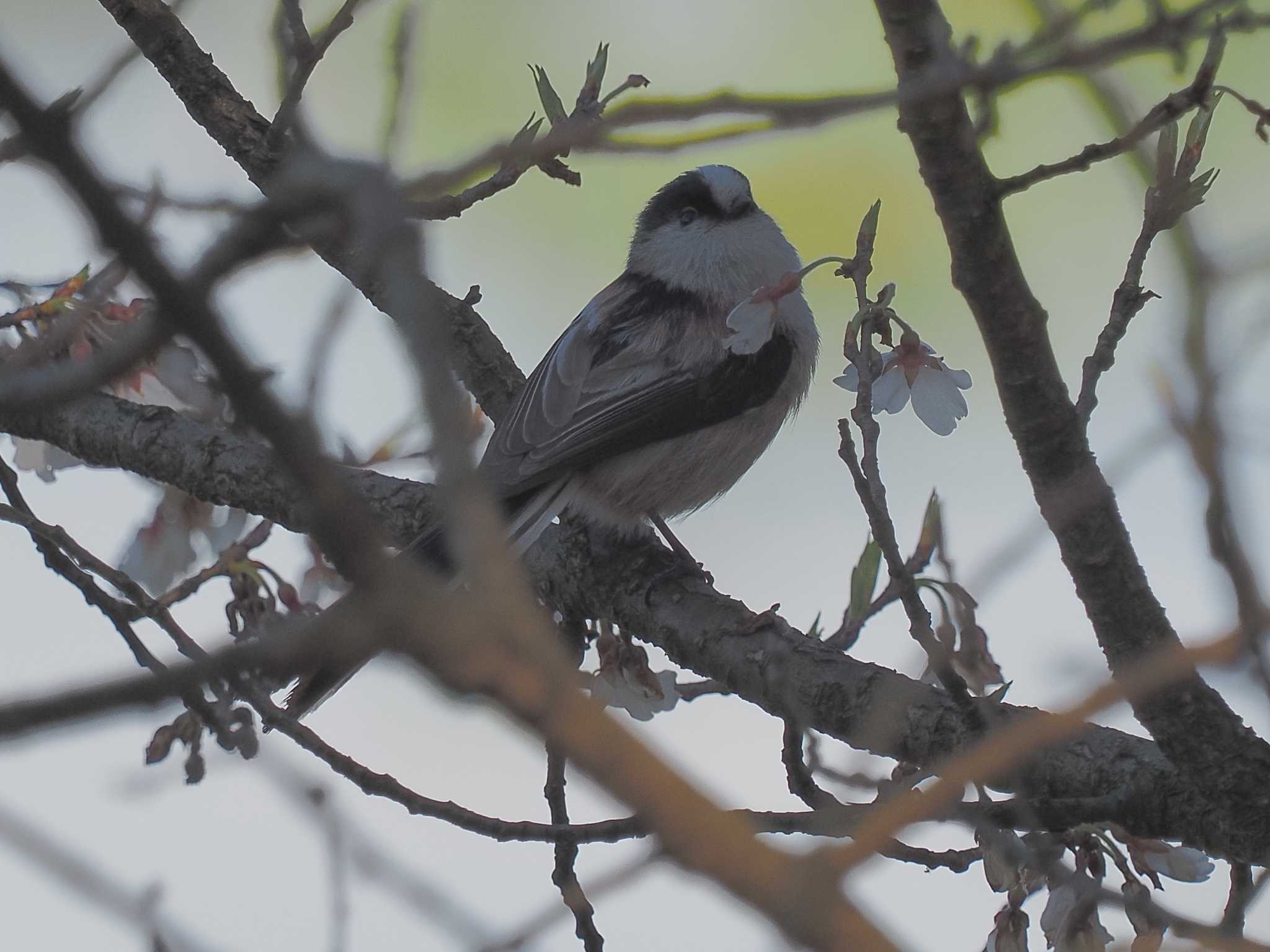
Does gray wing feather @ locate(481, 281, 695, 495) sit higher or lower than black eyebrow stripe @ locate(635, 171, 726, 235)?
lower

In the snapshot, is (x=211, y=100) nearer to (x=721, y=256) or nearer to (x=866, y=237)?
(x=721, y=256)

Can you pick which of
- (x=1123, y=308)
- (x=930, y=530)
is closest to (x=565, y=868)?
(x=930, y=530)

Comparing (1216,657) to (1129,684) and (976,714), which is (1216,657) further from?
(976,714)

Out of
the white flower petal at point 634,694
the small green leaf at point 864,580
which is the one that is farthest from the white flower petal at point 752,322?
the white flower petal at point 634,694

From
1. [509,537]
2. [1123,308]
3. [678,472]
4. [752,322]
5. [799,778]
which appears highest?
[678,472]

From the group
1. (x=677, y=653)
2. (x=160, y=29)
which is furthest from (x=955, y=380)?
(x=160, y=29)

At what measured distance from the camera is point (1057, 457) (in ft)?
4.88

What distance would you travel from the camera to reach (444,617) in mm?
664

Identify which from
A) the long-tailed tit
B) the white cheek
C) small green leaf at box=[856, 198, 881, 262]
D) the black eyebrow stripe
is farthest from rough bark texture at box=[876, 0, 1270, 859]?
the black eyebrow stripe

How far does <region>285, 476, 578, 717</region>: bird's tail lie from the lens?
2076mm

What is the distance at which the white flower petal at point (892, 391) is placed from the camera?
197 cm

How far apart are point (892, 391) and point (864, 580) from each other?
44 cm

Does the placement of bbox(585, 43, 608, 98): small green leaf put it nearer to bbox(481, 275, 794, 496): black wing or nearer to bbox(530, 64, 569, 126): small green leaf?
bbox(530, 64, 569, 126): small green leaf

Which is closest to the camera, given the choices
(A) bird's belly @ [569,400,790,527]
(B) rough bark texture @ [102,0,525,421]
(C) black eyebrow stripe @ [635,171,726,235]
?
(B) rough bark texture @ [102,0,525,421]
